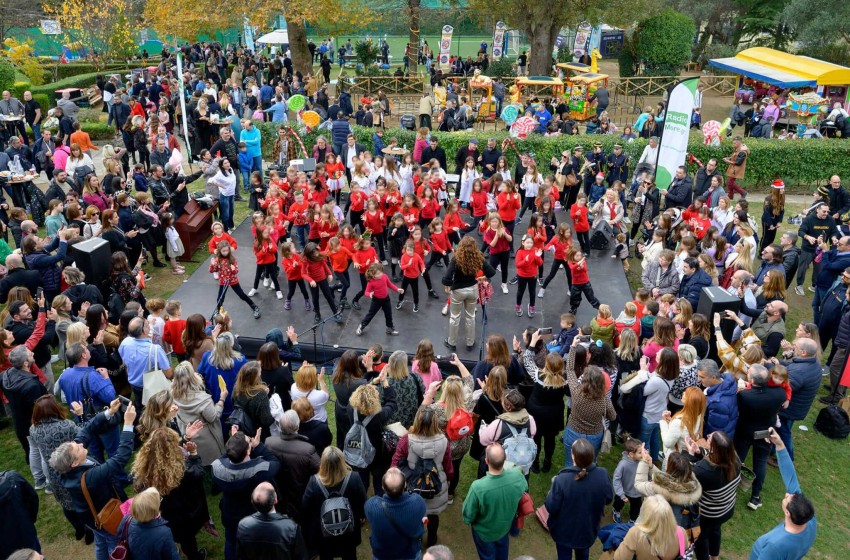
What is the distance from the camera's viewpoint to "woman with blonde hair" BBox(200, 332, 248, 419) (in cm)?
640

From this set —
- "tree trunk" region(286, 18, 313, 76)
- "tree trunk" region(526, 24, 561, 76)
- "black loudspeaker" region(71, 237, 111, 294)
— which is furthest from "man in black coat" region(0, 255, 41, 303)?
"tree trunk" region(526, 24, 561, 76)

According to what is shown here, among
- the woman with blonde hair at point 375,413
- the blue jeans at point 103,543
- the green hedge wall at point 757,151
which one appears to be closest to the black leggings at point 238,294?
the woman with blonde hair at point 375,413

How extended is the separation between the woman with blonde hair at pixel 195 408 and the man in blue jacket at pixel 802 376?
214 inches

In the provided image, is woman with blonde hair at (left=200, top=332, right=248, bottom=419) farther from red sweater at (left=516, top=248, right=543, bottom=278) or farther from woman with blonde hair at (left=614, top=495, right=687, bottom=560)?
red sweater at (left=516, top=248, right=543, bottom=278)

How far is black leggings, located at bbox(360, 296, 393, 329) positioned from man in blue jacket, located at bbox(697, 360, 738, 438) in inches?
167

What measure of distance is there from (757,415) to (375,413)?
11.6 ft

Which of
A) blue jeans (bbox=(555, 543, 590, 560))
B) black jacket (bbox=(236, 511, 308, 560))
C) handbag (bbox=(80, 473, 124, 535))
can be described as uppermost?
black jacket (bbox=(236, 511, 308, 560))

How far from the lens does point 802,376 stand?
6.45m

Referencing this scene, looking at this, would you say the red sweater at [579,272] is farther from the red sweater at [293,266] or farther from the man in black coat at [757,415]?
the red sweater at [293,266]

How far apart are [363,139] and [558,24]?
1349cm

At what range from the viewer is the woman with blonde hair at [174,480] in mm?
4953

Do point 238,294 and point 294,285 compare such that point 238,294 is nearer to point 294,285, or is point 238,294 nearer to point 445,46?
point 294,285

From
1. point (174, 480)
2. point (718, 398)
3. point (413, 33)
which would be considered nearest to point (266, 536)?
point (174, 480)

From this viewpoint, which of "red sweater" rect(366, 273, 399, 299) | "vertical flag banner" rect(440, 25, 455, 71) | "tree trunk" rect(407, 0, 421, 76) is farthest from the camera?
"vertical flag banner" rect(440, 25, 455, 71)
